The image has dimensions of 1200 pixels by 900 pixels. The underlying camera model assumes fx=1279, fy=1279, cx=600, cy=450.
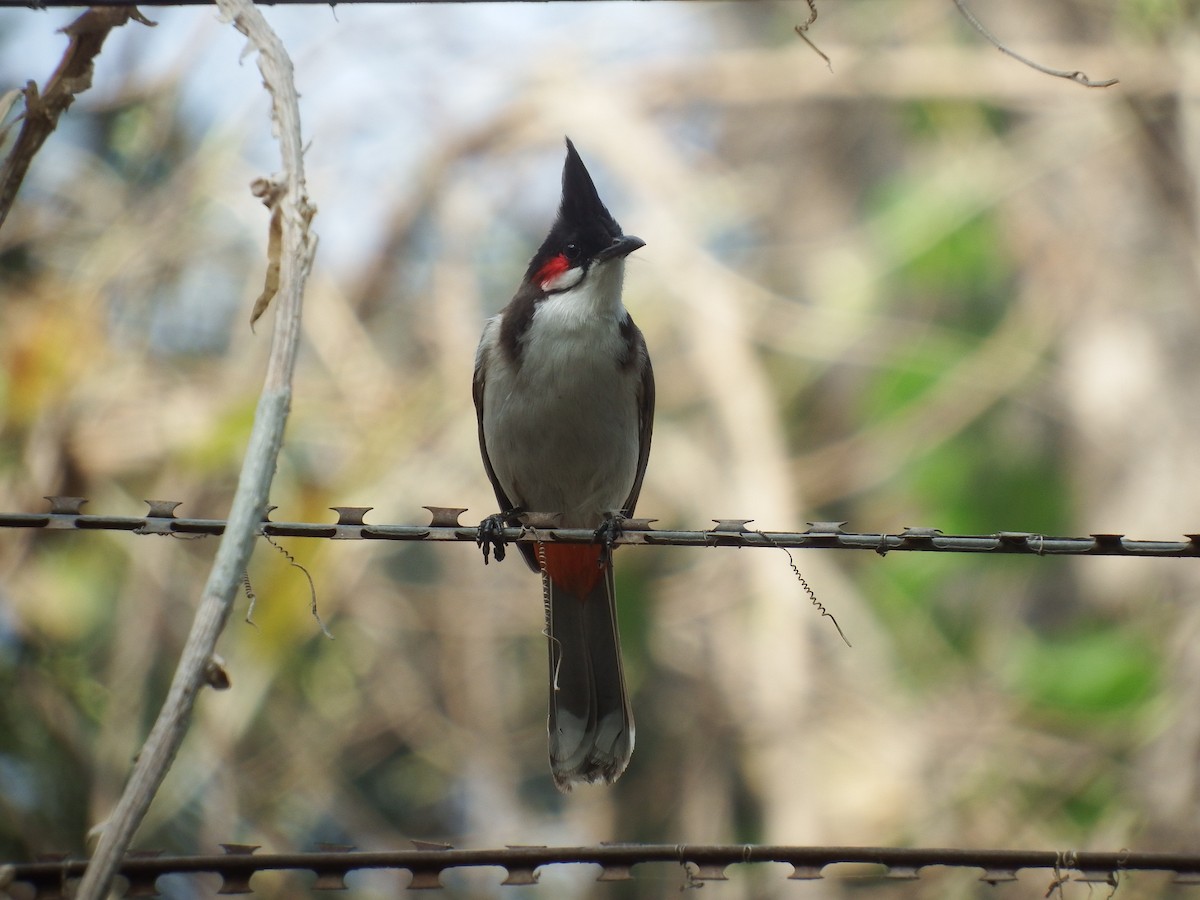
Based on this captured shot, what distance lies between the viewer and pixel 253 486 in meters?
1.20

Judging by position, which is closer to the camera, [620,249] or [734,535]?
[734,535]

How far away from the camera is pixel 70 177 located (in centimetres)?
442

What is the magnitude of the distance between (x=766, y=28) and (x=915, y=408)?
436 cm

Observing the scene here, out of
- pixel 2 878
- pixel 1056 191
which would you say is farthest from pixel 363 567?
pixel 1056 191

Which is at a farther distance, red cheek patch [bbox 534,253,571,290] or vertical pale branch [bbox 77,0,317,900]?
red cheek patch [bbox 534,253,571,290]

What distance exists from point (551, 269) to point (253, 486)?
2169 millimetres

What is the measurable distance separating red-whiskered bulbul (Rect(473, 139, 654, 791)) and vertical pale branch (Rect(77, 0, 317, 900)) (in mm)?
1692

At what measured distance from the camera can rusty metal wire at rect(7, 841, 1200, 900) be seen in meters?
1.25

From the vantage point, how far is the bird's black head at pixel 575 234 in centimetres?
323

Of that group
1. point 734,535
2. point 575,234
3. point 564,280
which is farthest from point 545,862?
point 575,234

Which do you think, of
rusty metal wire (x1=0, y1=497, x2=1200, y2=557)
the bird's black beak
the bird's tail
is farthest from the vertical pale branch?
the bird's black beak

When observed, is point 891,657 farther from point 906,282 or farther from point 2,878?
point 2,878

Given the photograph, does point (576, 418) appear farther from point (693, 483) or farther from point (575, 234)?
point (693, 483)

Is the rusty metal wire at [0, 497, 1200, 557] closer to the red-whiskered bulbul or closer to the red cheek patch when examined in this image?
the red-whiskered bulbul
